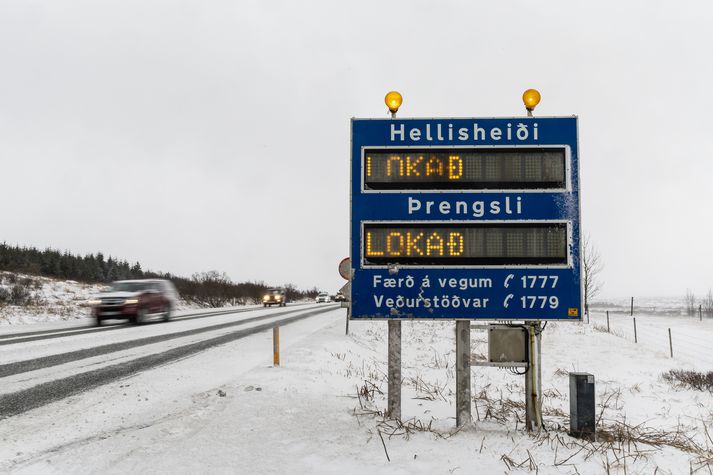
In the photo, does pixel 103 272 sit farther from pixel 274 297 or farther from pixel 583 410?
pixel 583 410

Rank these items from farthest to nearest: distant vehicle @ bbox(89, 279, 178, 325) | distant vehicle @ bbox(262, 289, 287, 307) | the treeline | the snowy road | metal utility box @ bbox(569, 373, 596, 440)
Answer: the treeline, distant vehicle @ bbox(262, 289, 287, 307), distant vehicle @ bbox(89, 279, 178, 325), the snowy road, metal utility box @ bbox(569, 373, 596, 440)

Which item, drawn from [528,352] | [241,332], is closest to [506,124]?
[528,352]

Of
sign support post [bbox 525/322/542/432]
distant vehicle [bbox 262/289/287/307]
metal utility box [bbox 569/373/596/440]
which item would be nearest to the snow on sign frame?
sign support post [bbox 525/322/542/432]

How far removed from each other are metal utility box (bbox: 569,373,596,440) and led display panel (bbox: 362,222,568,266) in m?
1.33

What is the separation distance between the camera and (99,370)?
754cm

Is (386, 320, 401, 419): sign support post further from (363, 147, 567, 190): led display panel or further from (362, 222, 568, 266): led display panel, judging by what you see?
(363, 147, 567, 190): led display panel

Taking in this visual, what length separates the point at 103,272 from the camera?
8450 centimetres

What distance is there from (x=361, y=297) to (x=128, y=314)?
50.7 feet

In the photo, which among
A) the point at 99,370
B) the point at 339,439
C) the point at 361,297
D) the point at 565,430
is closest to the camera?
the point at 339,439

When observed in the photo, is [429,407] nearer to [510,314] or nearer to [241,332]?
[510,314]

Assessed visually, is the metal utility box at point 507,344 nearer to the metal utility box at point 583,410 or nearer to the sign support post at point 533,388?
the sign support post at point 533,388

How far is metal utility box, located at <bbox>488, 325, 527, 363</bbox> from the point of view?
4.91m

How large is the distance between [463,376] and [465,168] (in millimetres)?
2398

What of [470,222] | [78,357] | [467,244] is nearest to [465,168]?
[470,222]
